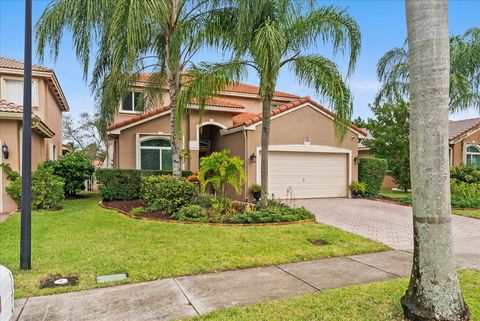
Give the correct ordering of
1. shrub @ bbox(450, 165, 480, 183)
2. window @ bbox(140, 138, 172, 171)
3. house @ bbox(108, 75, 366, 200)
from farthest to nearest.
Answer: shrub @ bbox(450, 165, 480, 183)
window @ bbox(140, 138, 172, 171)
house @ bbox(108, 75, 366, 200)

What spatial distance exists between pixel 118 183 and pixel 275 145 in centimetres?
727

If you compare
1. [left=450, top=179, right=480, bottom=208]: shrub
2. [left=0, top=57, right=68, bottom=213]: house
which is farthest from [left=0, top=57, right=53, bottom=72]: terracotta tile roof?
[left=450, top=179, right=480, bottom=208]: shrub

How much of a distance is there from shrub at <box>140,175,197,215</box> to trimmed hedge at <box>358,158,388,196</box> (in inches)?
403

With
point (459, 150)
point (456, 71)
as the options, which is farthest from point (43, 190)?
point (459, 150)

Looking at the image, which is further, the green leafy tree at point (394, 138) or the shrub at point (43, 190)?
the green leafy tree at point (394, 138)

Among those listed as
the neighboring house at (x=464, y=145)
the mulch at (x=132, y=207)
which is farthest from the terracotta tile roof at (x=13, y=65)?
the neighboring house at (x=464, y=145)

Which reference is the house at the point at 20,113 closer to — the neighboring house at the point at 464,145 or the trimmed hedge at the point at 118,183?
the trimmed hedge at the point at 118,183

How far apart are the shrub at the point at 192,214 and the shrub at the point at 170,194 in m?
0.47

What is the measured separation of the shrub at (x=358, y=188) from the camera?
648 inches

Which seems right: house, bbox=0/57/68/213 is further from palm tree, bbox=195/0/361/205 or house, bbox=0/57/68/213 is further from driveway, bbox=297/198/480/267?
driveway, bbox=297/198/480/267

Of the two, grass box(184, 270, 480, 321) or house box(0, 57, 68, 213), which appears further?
house box(0, 57, 68, 213)

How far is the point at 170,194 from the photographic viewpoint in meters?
10.6

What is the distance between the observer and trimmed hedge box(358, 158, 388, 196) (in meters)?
17.1

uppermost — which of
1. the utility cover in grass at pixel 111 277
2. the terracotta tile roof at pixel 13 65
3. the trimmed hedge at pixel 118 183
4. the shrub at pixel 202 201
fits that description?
the terracotta tile roof at pixel 13 65
